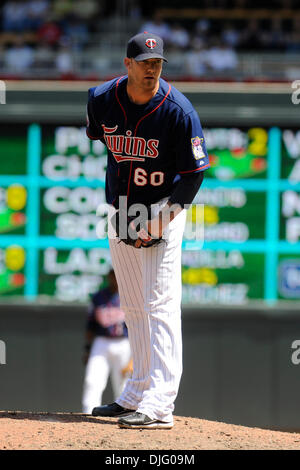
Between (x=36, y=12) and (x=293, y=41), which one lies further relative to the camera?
(x=36, y=12)

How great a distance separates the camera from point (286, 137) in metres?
9.80

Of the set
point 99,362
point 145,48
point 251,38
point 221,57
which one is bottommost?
point 99,362

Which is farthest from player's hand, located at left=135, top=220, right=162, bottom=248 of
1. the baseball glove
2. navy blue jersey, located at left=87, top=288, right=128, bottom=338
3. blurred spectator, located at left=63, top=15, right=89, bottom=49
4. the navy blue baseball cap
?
blurred spectator, located at left=63, top=15, right=89, bottom=49

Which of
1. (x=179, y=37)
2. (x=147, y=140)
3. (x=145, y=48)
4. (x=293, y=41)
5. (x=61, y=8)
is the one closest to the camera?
(x=145, y=48)

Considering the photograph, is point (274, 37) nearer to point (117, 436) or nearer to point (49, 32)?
point (49, 32)

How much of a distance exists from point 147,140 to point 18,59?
23.3ft

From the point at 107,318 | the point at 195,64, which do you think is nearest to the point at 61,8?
the point at 195,64

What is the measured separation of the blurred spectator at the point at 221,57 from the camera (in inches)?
412

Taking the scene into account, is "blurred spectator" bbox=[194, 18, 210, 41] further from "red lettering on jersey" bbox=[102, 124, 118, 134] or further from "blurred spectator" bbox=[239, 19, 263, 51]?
"red lettering on jersey" bbox=[102, 124, 118, 134]

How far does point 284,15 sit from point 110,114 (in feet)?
34.4

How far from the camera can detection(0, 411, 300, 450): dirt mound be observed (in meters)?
3.61

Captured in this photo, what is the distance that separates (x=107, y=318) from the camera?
7.98 meters

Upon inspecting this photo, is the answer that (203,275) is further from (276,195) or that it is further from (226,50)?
(226,50)

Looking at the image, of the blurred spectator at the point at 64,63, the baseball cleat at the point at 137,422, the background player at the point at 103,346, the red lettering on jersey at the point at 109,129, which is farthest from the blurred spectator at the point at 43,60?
the baseball cleat at the point at 137,422
